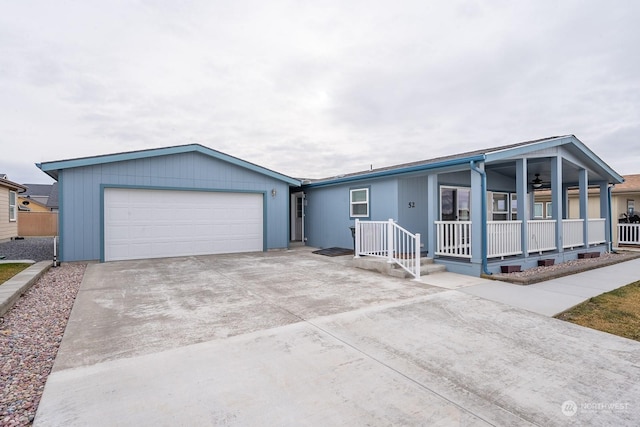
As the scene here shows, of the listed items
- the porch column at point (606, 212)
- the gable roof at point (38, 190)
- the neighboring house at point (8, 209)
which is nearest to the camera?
the porch column at point (606, 212)

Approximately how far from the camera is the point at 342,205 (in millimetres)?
11344

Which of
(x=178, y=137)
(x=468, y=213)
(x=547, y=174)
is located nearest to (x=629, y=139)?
(x=547, y=174)

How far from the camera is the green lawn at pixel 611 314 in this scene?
380cm

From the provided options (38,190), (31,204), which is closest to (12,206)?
(31,204)

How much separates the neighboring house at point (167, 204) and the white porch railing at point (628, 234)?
47.9 feet

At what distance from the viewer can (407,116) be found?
45.6ft

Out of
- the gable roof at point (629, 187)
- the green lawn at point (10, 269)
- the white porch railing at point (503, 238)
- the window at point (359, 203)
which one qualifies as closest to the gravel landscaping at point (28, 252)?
the green lawn at point (10, 269)

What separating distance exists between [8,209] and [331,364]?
65.3 feet

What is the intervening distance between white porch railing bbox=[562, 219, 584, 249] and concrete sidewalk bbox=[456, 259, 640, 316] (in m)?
1.82

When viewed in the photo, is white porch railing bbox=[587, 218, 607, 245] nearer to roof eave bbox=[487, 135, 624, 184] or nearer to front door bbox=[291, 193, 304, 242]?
roof eave bbox=[487, 135, 624, 184]

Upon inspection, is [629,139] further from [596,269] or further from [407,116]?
[596,269]

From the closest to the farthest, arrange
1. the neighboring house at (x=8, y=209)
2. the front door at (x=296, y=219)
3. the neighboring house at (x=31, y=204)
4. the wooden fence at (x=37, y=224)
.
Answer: the neighboring house at (x=8, y=209)
the front door at (x=296, y=219)
the wooden fence at (x=37, y=224)
the neighboring house at (x=31, y=204)

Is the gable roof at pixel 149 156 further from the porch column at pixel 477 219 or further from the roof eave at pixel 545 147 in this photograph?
the roof eave at pixel 545 147

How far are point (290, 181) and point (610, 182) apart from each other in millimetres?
12259
